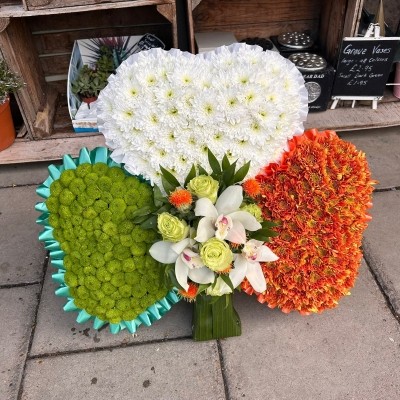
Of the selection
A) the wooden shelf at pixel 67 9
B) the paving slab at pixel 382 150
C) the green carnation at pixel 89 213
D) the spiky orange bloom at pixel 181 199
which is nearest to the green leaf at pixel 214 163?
the spiky orange bloom at pixel 181 199

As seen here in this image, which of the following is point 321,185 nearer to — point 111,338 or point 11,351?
point 111,338

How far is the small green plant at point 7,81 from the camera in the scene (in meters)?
2.51

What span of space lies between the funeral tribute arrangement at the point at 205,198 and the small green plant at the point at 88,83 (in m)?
1.38

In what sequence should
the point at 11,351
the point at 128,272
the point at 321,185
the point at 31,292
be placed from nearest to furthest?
the point at 321,185
the point at 128,272
the point at 11,351
the point at 31,292

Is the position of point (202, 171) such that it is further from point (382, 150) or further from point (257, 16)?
point (257, 16)

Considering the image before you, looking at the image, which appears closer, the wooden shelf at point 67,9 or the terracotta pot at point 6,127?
the wooden shelf at point 67,9

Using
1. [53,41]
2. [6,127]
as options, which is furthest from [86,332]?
[53,41]

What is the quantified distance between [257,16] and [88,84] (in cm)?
126

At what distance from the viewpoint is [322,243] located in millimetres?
1635

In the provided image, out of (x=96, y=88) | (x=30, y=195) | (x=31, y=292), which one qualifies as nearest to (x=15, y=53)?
(x=96, y=88)

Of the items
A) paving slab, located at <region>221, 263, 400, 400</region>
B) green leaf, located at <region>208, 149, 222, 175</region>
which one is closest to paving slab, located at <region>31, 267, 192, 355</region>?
paving slab, located at <region>221, 263, 400, 400</region>

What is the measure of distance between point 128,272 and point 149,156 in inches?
18.3

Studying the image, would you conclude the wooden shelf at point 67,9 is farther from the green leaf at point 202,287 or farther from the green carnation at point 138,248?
the green leaf at point 202,287

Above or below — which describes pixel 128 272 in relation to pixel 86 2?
below
